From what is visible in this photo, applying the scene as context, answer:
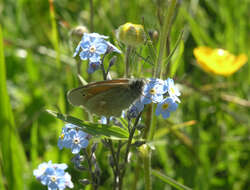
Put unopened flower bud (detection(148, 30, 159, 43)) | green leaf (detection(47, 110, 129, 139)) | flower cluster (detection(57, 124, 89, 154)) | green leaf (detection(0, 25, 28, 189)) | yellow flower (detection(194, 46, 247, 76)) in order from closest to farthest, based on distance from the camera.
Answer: green leaf (detection(47, 110, 129, 139)), flower cluster (detection(57, 124, 89, 154)), unopened flower bud (detection(148, 30, 159, 43)), green leaf (detection(0, 25, 28, 189)), yellow flower (detection(194, 46, 247, 76))

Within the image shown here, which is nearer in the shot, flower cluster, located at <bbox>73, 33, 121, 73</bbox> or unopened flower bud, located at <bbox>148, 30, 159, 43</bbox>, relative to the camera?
flower cluster, located at <bbox>73, 33, 121, 73</bbox>

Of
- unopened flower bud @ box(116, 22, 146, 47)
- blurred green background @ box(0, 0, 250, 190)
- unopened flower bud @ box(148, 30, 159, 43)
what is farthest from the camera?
blurred green background @ box(0, 0, 250, 190)

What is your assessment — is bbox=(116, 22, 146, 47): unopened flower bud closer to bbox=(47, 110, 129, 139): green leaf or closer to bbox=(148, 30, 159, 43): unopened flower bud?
bbox=(148, 30, 159, 43): unopened flower bud

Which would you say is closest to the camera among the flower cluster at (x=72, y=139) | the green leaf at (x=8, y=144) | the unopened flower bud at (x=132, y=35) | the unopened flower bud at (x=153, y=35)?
the flower cluster at (x=72, y=139)

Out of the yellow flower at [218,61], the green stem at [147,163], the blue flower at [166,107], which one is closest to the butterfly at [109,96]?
the blue flower at [166,107]

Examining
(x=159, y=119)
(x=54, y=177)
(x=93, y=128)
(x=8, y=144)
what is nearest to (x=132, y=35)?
(x=93, y=128)

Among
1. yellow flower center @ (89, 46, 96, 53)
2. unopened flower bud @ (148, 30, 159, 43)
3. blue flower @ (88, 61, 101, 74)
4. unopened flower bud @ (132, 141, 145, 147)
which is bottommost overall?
unopened flower bud @ (132, 141, 145, 147)

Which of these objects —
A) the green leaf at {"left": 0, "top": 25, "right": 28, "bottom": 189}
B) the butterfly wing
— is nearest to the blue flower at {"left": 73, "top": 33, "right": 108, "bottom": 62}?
the butterfly wing

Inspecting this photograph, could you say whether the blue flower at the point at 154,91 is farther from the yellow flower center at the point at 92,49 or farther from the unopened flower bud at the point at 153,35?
the unopened flower bud at the point at 153,35
